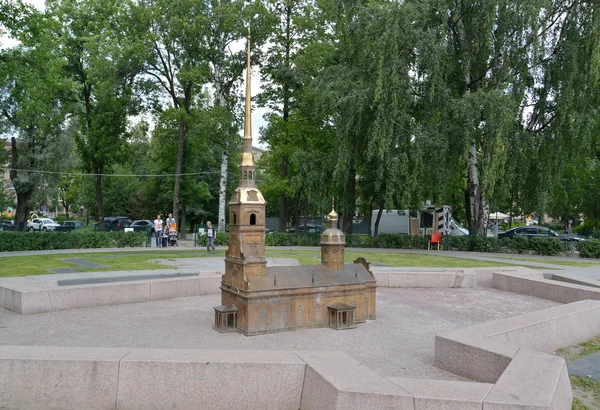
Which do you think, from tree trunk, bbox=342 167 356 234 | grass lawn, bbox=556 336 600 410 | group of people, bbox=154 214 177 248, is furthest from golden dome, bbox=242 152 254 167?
tree trunk, bbox=342 167 356 234

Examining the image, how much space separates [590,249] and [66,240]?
1175 inches

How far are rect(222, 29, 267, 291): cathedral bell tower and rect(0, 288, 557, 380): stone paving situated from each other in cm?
121

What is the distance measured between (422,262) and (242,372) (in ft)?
59.7

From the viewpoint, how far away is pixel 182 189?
143 ft

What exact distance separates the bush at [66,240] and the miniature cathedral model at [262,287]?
66.6 ft

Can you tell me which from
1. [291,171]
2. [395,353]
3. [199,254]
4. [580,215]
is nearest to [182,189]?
[291,171]

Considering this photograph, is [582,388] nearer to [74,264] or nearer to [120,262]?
[120,262]

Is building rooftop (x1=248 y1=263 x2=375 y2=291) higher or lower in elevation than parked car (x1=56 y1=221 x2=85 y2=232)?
lower

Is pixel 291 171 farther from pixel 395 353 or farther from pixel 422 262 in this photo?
pixel 395 353

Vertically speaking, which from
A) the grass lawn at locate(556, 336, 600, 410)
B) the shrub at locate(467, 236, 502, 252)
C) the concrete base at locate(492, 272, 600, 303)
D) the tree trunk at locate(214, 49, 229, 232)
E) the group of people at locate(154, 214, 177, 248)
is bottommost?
the grass lawn at locate(556, 336, 600, 410)

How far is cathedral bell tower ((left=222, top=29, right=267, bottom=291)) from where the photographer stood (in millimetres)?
9195

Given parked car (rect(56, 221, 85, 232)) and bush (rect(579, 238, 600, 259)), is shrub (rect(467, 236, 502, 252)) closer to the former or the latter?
bush (rect(579, 238, 600, 259))

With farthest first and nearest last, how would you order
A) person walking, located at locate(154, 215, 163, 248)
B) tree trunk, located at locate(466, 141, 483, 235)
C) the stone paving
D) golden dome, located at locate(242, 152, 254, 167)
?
tree trunk, located at locate(466, 141, 483, 235) < person walking, located at locate(154, 215, 163, 248) < golden dome, located at locate(242, 152, 254, 167) < the stone paving

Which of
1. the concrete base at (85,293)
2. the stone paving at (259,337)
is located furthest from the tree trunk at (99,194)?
the stone paving at (259,337)
